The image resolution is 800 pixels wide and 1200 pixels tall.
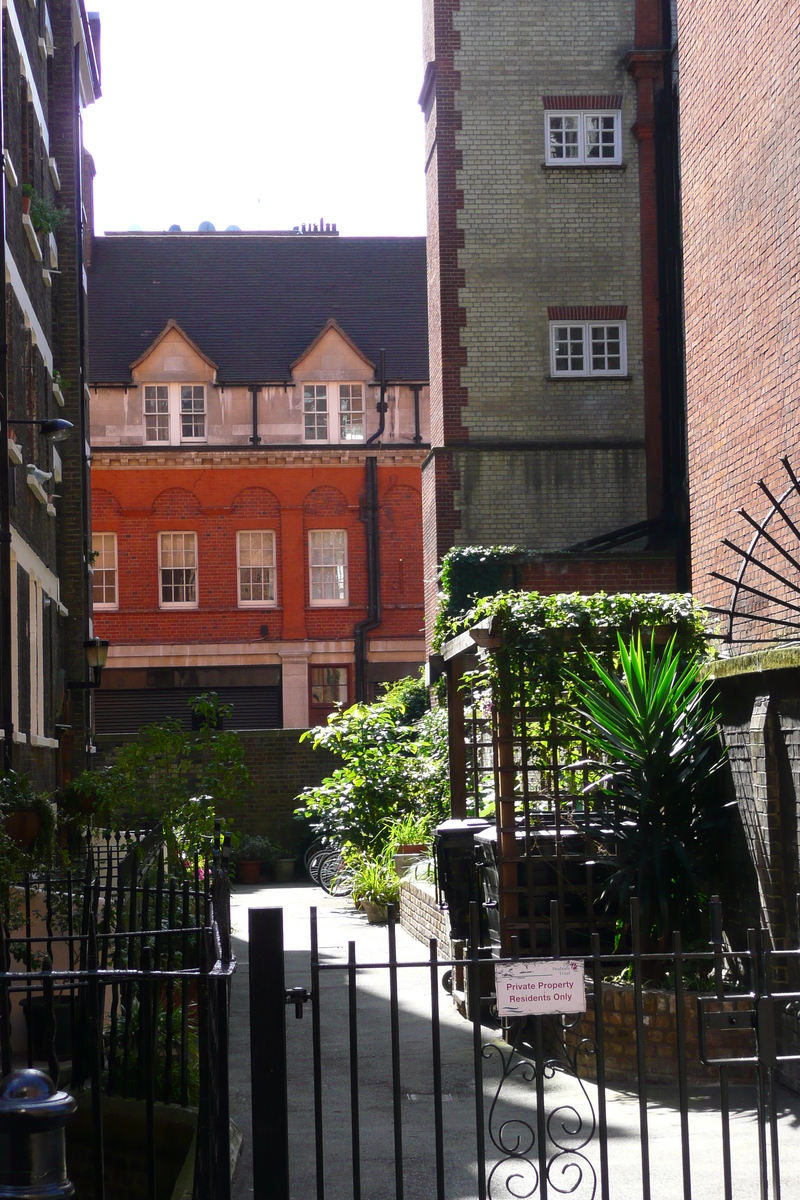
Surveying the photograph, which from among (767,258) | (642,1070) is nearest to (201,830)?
(767,258)

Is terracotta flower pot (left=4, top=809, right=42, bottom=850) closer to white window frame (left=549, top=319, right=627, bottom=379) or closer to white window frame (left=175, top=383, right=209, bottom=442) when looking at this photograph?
white window frame (left=549, top=319, right=627, bottom=379)

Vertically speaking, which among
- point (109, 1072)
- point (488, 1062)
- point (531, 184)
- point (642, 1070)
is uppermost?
point (531, 184)

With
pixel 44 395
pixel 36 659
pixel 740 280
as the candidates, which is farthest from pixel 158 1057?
pixel 44 395

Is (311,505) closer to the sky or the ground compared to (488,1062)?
closer to the sky

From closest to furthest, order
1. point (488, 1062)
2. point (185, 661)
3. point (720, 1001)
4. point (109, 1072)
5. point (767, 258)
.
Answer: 1. point (720, 1001)
2. point (109, 1072)
3. point (488, 1062)
4. point (767, 258)
5. point (185, 661)

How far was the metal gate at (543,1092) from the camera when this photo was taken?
4.32 meters

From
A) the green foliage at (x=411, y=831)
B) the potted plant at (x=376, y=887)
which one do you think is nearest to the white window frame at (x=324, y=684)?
the green foliage at (x=411, y=831)

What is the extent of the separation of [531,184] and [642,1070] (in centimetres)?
2108

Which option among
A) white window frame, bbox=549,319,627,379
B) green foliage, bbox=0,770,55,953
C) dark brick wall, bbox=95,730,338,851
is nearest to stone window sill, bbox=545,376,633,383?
white window frame, bbox=549,319,627,379

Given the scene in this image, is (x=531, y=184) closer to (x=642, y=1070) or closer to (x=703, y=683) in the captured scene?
(x=703, y=683)

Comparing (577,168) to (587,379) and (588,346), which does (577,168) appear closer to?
(588,346)

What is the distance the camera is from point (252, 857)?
2519cm

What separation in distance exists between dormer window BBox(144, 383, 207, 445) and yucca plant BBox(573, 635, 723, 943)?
2929cm

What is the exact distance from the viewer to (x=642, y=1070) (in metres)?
4.46
